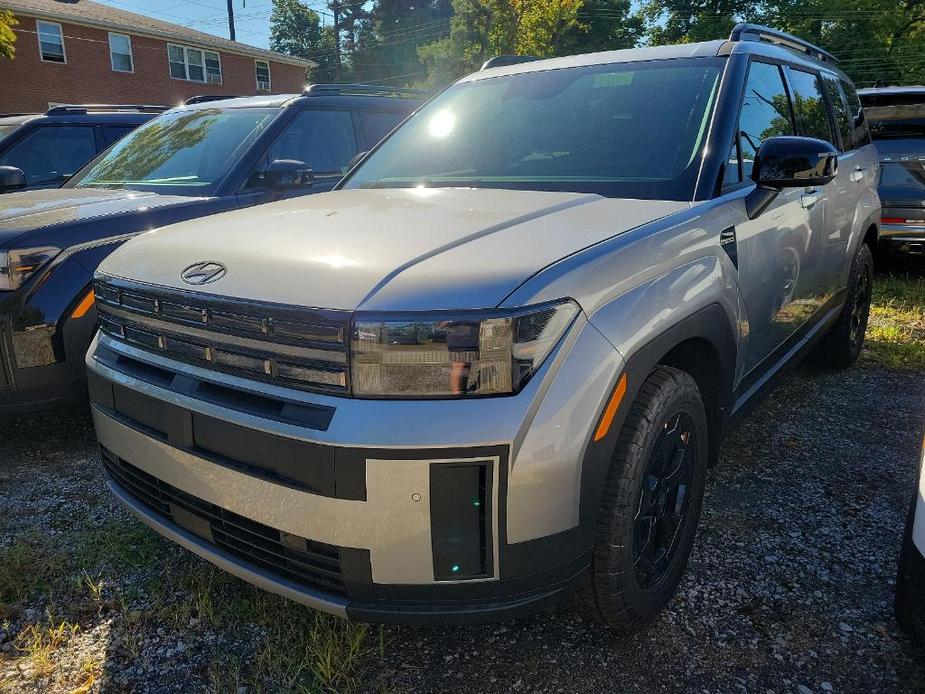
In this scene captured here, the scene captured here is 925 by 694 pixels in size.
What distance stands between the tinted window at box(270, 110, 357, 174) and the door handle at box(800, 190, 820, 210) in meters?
3.01

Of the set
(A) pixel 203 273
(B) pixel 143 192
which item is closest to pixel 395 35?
(B) pixel 143 192

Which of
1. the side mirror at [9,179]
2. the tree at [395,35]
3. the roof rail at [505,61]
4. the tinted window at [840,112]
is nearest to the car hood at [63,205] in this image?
the side mirror at [9,179]

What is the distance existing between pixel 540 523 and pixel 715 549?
132cm

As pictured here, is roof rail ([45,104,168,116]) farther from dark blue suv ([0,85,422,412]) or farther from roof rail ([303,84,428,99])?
roof rail ([303,84,428,99])

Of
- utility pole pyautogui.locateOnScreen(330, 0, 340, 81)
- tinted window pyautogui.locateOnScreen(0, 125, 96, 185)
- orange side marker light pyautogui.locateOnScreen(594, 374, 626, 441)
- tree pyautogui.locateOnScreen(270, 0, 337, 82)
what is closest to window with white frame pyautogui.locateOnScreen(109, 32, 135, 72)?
tinted window pyautogui.locateOnScreen(0, 125, 96, 185)

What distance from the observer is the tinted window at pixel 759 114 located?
8.85 feet

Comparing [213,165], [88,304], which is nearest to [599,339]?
[88,304]

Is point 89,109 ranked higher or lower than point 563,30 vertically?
lower

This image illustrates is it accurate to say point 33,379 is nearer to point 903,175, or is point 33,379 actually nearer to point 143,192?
point 143,192

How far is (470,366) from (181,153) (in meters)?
3.64

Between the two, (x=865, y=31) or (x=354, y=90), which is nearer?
(x=354, y=90)

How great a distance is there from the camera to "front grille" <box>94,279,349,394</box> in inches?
65.4

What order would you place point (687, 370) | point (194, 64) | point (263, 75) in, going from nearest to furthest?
point (687, 370) < point (194, 64) < point (263, 75)

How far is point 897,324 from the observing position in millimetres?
5832
